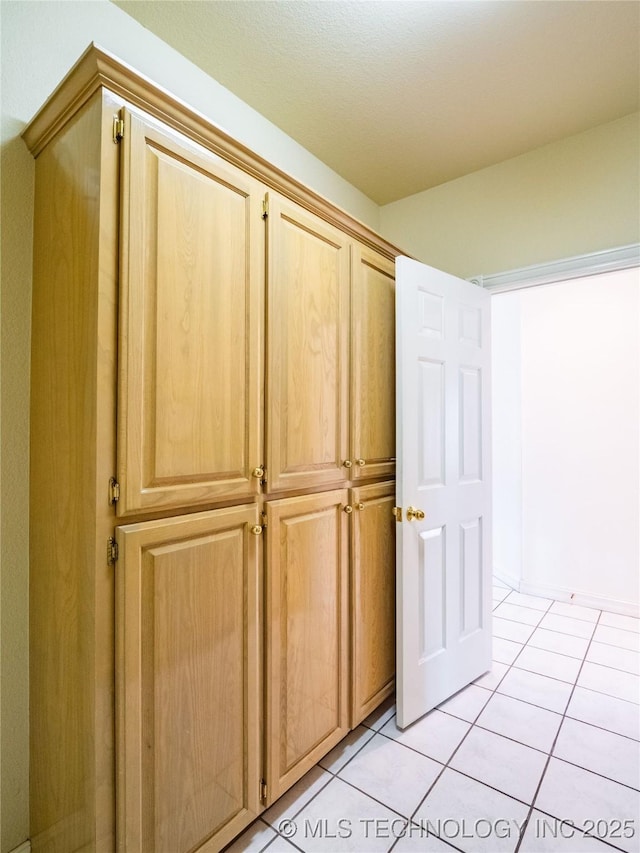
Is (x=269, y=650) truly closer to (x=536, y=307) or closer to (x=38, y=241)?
(x=38, y=241)

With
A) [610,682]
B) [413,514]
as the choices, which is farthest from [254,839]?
[610,682]

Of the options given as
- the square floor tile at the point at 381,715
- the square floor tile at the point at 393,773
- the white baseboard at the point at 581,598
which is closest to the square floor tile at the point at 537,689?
the square floor tile at the point at 381,715

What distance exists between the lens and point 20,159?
1.18m

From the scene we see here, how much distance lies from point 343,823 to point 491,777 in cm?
60

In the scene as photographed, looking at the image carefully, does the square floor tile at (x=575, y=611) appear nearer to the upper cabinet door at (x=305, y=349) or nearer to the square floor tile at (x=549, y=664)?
the square floor tile at (x=549, y=664)

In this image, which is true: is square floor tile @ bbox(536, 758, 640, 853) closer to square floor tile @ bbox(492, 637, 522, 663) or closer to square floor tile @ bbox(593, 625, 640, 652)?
square floor tile @ bbox(492, 637, 522, 663)

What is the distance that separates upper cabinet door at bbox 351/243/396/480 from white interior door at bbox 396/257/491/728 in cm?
10

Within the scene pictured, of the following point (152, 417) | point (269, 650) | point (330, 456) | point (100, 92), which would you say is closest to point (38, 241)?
point (100, 92)

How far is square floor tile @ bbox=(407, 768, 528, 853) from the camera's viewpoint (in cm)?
131

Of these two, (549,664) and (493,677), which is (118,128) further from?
(549,664)

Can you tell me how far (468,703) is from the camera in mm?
1988

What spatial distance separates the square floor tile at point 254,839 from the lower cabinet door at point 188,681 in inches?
4.0

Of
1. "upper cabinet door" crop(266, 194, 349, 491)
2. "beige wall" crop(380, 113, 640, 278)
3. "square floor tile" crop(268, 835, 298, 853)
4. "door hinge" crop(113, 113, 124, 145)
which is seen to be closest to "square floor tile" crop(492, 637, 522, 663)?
"square floor tile" crop(268, 835, 298, 853)

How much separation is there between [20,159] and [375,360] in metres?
1.36
